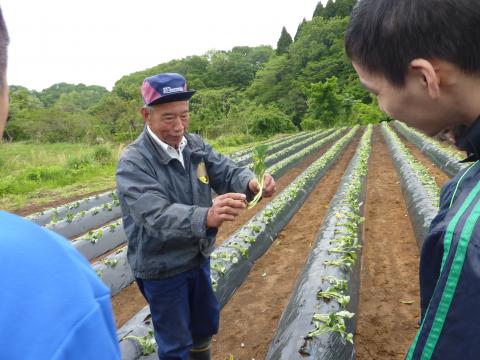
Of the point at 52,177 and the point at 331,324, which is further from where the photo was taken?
the point at 52,177

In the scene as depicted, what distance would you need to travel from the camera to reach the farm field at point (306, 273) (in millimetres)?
3254

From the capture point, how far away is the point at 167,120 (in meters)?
2.55

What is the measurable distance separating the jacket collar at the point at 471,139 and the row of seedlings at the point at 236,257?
9.49 ft

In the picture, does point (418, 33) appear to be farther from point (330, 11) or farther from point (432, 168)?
point (330, 11)

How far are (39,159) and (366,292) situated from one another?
1497 cm

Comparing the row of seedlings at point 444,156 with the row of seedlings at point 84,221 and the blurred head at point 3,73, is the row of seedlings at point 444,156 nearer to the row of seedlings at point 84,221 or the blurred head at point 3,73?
the row of seedlings at point 84,221

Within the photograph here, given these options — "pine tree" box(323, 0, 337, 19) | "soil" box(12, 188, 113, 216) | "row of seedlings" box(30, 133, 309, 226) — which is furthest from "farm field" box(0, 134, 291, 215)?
"pine tree" box(323, 0, 337, 19)

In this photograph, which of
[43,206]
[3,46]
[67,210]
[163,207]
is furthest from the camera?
[43,206]

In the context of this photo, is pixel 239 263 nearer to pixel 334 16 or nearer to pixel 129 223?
pixel 129 223

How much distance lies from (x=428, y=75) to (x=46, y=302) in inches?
39.4

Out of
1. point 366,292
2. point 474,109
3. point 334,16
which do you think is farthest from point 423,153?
point 334,16

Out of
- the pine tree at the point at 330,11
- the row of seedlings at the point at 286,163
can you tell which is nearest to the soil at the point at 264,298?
the row of seedlings at the point at 286,163

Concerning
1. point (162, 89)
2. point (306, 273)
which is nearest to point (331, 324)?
point (306, 273)

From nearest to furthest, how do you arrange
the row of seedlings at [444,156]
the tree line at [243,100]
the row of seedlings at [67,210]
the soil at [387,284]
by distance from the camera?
the soil at [387,284] → the row of seedlings at [67,210] → the row of seedlings at [444,156] → the tree line at [243,100]
